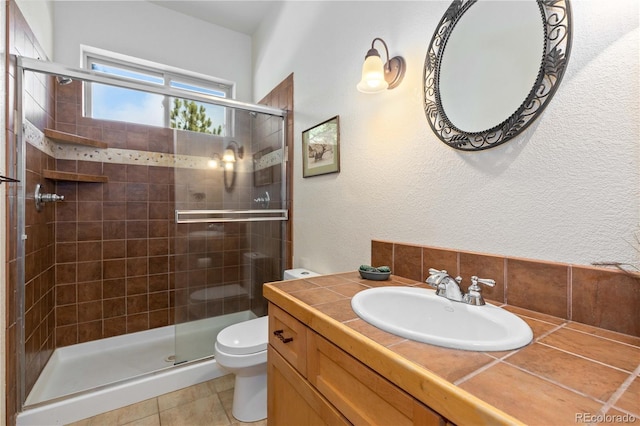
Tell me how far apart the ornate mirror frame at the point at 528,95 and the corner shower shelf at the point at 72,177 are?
235cm

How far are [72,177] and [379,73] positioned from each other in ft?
7.19

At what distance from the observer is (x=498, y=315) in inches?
30.1

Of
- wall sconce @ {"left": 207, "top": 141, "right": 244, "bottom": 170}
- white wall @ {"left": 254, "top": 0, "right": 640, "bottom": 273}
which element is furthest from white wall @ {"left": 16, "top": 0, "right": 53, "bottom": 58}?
white wall @ {"left": 254, "top": 0, "right": 640, "bottom": 273}

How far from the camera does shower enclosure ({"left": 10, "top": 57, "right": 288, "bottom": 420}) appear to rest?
183 centimetres

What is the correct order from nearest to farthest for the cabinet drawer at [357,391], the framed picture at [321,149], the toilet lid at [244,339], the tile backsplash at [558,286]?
the cabinet drawer at [357,391], the tile backsplash at [558,286], the toilet lid at [244,339], the framed picture at [321,149]

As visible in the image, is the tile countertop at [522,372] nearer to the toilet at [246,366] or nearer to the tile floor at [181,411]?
the toilet at [246,366]

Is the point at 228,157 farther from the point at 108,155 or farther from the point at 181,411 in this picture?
the point at 181,411

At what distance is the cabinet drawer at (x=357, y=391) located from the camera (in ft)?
1.77

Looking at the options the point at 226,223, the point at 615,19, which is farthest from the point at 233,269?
the point at 615,19

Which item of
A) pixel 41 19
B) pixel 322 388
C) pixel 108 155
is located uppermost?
pixel 41 19

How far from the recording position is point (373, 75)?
1.21 metres

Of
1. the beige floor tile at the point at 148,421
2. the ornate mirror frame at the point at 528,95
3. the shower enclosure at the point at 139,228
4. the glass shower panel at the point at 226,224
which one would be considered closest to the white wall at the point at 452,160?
the ornate mirror frame at the point at 528,95

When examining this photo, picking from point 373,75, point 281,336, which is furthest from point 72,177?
point 373,75

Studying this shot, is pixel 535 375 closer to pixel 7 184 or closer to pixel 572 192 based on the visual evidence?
pixel 572 192
